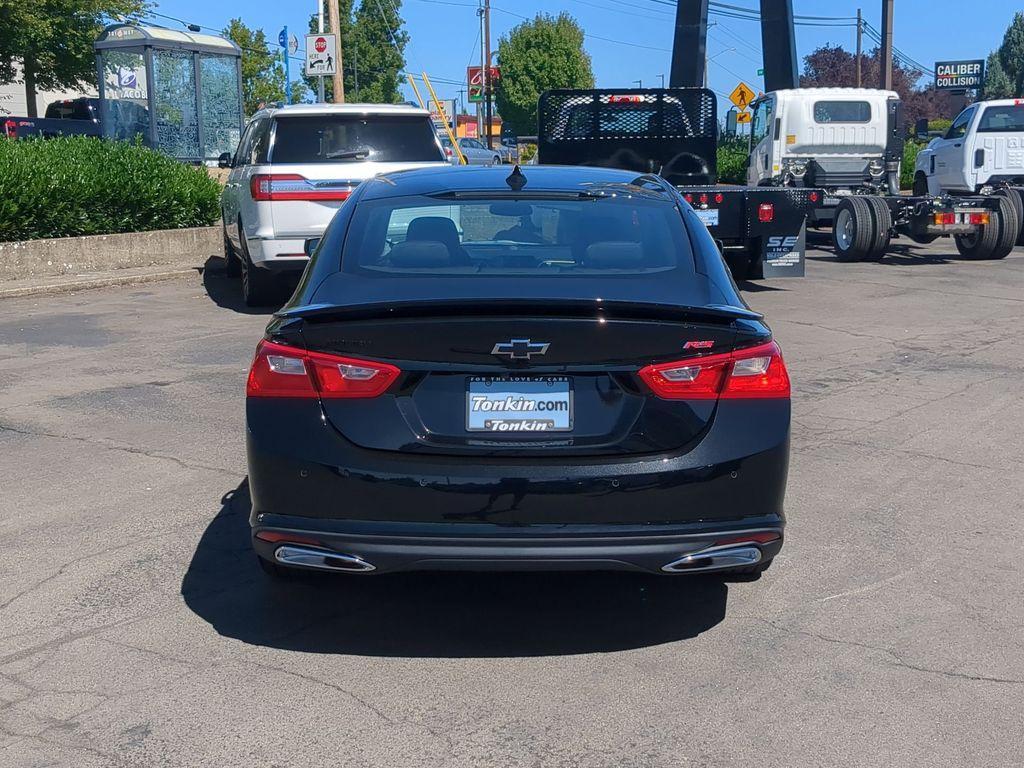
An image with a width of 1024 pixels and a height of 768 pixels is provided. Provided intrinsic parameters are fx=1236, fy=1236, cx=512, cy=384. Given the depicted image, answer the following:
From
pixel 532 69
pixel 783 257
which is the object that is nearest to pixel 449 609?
pixel 783 257

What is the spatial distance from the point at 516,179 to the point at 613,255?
0.81m

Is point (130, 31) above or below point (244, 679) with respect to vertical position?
above

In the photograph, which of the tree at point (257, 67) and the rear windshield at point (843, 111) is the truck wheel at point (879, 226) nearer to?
the rear windshield at point (843, 111)

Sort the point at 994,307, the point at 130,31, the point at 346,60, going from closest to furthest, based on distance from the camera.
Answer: the point at 994,307 < the point at 130,31 < the point at 346,60

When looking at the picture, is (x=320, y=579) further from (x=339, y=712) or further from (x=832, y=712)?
(x=832, y=712)

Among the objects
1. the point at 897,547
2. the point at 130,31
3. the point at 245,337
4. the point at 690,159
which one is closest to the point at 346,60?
the point at 130,31

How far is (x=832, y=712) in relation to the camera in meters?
3.76

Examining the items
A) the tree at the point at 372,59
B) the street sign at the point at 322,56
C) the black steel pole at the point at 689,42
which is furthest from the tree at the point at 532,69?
the street sign at the point at 322,56

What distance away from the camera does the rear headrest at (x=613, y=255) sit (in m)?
4.60

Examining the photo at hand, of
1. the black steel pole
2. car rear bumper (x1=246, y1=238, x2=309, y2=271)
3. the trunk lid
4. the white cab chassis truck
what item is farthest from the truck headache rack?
the black steel pole

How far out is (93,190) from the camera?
15.2 metres

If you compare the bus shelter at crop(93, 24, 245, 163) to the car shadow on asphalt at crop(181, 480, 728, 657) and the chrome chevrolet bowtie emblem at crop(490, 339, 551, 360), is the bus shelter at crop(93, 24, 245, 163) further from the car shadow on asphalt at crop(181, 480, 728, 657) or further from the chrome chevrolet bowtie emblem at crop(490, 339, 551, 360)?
the chrome chevrolet bowtie emblem at crop(490, 339, 551, 360)

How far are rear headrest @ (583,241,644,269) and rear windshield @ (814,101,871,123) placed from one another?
680 inches

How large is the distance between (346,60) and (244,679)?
78.8 m
